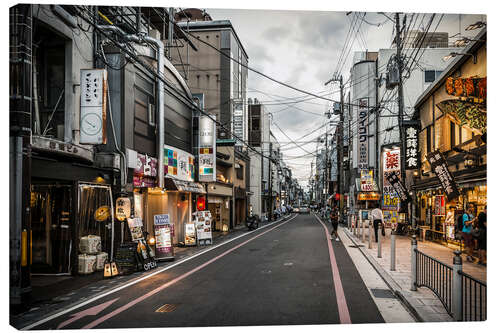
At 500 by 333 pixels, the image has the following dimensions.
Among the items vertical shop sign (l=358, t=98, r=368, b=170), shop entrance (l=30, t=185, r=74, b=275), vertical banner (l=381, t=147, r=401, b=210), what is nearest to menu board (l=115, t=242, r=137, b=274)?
shop entrance (l=30, t=185, r=74, b=275)

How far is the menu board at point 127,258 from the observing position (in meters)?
11.8

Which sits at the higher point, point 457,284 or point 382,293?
point 457,284

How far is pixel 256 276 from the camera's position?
11.1 meters

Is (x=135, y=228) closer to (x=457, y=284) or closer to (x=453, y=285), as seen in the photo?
(x=453, y=285)

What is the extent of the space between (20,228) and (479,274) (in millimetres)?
8767

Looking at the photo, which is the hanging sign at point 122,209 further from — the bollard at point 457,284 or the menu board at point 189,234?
the bollard at point 457,284

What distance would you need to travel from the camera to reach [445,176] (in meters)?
14.6

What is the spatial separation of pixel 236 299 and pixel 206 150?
16.4m

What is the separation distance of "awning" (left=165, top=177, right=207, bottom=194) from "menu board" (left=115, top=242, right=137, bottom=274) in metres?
6.86

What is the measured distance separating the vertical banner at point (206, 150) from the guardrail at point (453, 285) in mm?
16413

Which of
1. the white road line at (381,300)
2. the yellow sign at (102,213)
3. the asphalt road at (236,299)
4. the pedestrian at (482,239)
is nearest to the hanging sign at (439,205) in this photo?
the white road line at (381,300)

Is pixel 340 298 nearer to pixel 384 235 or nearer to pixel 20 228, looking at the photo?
pixel 20 228

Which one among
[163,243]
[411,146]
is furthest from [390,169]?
[163,243]

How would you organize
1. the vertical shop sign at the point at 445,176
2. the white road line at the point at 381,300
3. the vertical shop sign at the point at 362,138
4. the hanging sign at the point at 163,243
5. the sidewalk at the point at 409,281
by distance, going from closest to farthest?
the sidewalk at the point at 409,281, the white road line at the point at 381,300, the vertical shop sign at the point at 445,176, the hanging sign at the point at 163,243, the vertical shop sign at the point at 362,138
